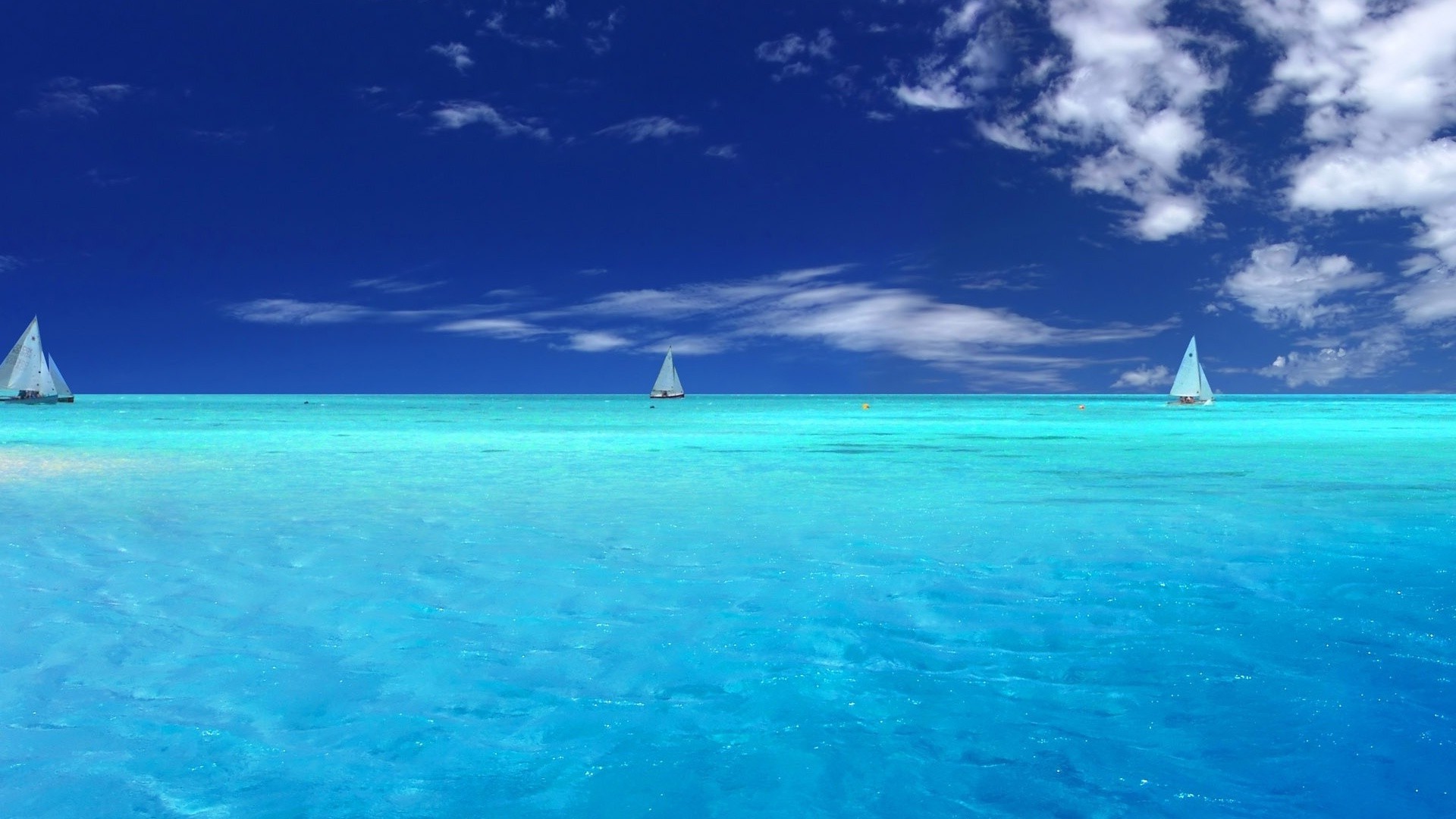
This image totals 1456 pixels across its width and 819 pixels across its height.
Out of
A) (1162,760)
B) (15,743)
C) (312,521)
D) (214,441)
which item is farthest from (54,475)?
(1162,760)

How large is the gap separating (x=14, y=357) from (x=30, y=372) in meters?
5.66

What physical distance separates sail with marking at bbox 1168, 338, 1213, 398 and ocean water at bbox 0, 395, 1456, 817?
8813cm

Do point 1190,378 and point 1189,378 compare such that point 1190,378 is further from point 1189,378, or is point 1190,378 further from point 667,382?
point 667,382

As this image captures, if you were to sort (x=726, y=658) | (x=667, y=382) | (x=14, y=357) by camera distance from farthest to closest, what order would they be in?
1. (x=667, y=382)
2. (x=14, y=357)
3. (x=726, y=658)

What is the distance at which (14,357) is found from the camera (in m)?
84.4

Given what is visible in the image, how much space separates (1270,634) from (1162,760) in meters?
4.26

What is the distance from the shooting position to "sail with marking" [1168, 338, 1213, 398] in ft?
330

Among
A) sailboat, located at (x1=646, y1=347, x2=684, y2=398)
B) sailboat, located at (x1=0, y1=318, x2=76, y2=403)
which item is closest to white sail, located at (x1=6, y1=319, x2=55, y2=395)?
sailboat, located at (x1=0, y1=318, x2=76, y2=403)

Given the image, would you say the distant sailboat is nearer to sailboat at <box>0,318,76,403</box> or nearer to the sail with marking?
sailboat at <box>0,318,76,403</box>

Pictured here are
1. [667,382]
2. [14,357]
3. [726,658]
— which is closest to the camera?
[726,658]

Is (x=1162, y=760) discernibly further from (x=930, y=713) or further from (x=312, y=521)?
(x=312, y=521)

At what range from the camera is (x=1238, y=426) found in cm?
6856

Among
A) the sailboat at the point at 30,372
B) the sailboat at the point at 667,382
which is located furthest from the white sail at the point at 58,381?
the sailboat at the point at 667,382

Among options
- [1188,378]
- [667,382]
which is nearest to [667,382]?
[667,382]
